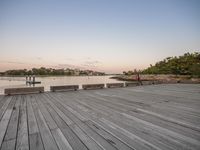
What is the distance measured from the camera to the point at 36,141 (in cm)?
307

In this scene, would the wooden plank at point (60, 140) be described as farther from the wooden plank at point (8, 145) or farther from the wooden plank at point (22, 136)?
the wooden plank at point (8, 145)

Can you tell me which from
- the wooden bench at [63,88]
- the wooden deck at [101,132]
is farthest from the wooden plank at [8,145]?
the wooden bench at [63,88]

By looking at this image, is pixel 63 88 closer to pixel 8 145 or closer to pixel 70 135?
pixel 70 135

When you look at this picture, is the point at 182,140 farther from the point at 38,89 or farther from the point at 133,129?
the point at 38,89

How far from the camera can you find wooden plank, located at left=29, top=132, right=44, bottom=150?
9.23ft

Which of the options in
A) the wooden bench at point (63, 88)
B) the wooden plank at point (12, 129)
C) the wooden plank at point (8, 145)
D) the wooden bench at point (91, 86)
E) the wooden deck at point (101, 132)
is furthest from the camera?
the wooden bench at point (91, 86)

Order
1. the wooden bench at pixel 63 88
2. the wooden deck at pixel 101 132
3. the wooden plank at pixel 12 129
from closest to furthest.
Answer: the wooden deck at pixel 101 132 → the wooden plank at pixel 12 129 → the wooden bench at pixel 63 88

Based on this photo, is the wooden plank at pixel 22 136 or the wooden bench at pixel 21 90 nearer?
the wooden plank at pixel 22 136

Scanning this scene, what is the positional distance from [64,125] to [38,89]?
26.4 feet

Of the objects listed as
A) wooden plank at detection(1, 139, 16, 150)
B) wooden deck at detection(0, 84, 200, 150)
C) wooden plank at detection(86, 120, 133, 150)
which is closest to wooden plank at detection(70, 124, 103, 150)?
wooden deck at detection(0, 84, 200, 150)

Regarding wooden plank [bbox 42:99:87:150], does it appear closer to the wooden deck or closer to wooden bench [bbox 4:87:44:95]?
the wooden deck

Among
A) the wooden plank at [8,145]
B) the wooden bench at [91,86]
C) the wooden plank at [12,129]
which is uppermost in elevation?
the wooden bench at [91,86]

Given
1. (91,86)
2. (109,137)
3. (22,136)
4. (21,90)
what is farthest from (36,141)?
(91,86)

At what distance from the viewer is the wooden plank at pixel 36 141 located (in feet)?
9.23
